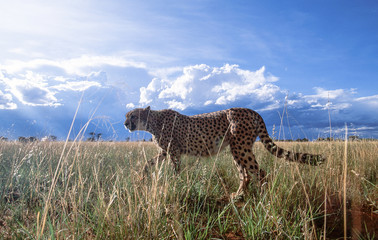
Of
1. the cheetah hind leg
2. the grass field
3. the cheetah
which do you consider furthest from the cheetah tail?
the cheetah hind leg

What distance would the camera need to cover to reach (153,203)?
2012 mm

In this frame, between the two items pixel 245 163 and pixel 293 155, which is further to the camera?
pixel 245 163

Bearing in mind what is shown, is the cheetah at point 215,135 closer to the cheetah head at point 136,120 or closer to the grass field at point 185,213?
the cheetah head at point 136,120

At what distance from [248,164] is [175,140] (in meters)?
1.43

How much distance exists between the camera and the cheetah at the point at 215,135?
3.88 meters

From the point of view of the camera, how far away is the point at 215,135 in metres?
4.42

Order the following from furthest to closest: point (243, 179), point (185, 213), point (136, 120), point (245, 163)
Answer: point (136, 120) < point (245, 163) < point (243, 179) < point (185, 213)

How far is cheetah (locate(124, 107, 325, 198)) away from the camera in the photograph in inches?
153

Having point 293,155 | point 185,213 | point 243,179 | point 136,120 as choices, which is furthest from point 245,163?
point 136,120

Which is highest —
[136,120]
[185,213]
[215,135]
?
[136,120]

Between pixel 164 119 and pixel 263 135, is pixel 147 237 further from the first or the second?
pixel 164 119

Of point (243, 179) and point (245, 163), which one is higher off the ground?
point (245, 163)

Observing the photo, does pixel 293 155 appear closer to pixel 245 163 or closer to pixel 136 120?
pixel 245 163

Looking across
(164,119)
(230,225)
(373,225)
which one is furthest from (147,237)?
(164,119)
